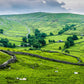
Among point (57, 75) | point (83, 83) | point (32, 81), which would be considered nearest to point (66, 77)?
point (57, 75)

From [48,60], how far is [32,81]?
4320 cm

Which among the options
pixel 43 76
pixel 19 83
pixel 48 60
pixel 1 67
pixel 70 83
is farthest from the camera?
pixel 48 60

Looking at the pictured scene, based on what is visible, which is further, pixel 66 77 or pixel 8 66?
pixel 8 66

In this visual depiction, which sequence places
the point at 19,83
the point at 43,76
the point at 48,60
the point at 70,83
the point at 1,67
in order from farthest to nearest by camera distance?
the point at 48,60, the point at 1,67, the point at 43,76, the point at 70,83, the point at 19,83

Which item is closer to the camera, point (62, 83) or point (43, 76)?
point (62, 83)

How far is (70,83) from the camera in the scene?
52.4 metres

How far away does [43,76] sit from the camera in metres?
57.4

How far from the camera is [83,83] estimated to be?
53094 mm

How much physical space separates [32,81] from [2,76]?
40.2 ft

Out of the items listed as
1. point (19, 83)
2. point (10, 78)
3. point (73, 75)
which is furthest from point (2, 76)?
point (73, 75)

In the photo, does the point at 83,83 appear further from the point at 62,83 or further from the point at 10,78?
the point at 10,78

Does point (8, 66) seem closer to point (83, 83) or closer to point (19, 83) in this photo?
point (19, 83)

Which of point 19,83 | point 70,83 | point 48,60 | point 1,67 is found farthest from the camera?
point 48,60

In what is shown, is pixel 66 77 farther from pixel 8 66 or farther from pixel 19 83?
pixel 8 66
